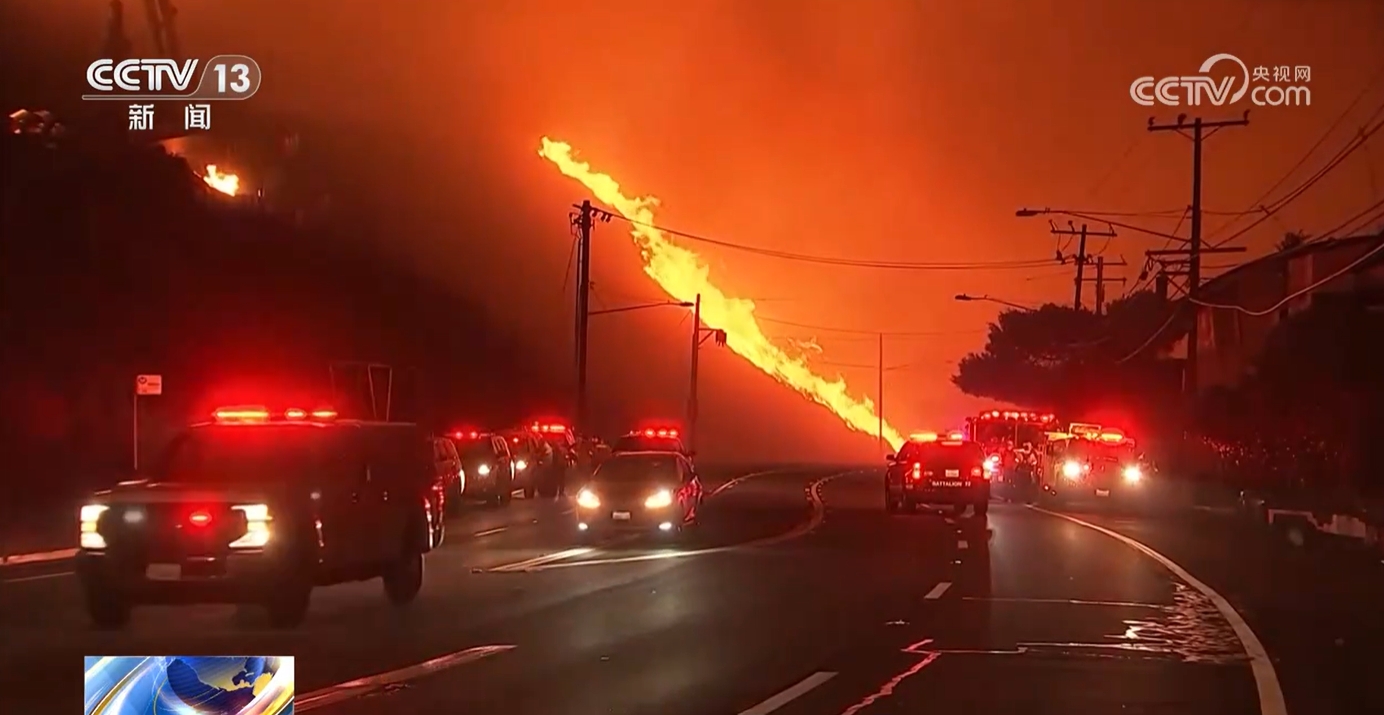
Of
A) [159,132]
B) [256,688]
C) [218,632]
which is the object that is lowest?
[218,632]

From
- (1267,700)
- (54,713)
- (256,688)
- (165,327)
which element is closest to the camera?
(256,688)

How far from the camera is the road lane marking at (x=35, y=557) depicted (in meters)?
23.3

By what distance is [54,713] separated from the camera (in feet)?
33.5

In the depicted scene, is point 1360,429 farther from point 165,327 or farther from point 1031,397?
point 1031,397

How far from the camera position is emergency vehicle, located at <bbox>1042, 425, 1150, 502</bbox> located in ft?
163

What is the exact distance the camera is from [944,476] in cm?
3753

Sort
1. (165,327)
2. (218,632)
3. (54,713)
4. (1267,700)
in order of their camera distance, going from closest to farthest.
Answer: (54,713) → (1267,700) → (218,632) → (165,327)

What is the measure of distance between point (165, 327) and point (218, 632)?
115 ft

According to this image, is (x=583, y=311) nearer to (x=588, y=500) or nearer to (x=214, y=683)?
(x=588, y=500)

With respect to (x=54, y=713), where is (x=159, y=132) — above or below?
above

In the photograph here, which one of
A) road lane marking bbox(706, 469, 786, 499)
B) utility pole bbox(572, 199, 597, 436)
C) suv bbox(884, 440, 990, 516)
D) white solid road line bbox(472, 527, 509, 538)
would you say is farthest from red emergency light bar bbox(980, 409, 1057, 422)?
white solid road line bbox(472, 527, 509, 538)

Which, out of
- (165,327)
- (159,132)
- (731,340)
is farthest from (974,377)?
(159,132)

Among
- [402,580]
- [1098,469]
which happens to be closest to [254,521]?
[402,580]

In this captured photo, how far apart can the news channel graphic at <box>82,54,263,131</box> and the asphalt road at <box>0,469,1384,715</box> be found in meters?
6.00
